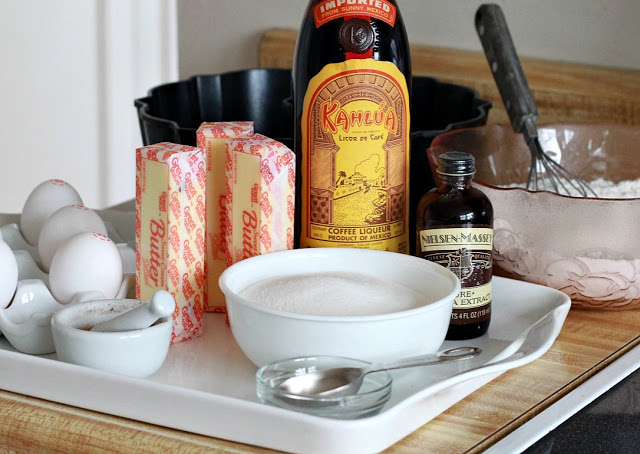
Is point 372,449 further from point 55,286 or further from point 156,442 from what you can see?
point 55,286

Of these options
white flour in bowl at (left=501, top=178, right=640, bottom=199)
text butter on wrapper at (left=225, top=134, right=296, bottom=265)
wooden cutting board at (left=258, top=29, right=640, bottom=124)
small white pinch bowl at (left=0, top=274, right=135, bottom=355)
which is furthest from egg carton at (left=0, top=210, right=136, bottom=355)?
wooden cutting board at (left=258, top=29, right=640, bottom=124)

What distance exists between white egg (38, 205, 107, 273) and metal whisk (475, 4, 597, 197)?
0.46 metres

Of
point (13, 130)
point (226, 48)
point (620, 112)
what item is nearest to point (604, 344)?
point (620, 112)

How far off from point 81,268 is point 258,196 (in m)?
0.16

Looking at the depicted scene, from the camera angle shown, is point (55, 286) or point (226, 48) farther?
point (226, 48)

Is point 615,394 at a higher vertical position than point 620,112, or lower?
lower

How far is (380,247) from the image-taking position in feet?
2.73

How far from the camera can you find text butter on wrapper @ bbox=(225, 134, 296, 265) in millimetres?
753

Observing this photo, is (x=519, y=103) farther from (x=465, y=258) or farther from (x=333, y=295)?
(x=333, y=295)

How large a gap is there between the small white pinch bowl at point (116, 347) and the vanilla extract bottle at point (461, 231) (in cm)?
23

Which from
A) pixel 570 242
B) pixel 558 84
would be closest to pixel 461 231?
pixel 570 242

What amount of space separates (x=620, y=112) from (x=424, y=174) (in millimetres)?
559

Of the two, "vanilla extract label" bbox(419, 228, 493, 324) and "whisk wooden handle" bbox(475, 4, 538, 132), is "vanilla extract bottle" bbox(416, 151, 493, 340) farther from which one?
"whisk wooden handle" bbox(475, 4, 538, 132)

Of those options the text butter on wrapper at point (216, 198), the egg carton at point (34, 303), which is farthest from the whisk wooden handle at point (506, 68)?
the egg carton at point (34, 303)
